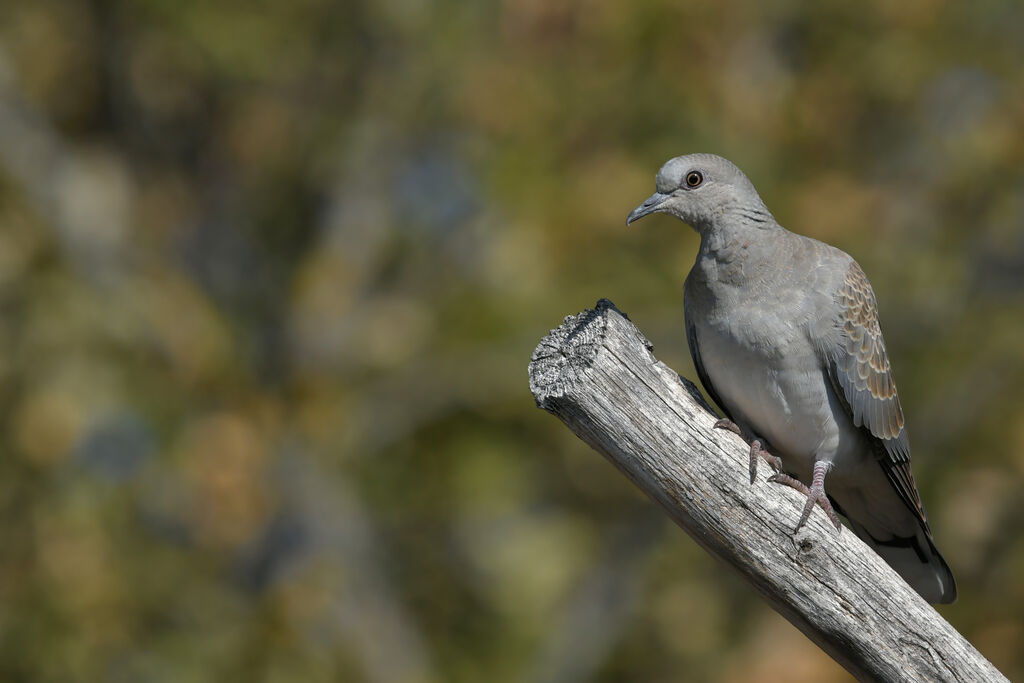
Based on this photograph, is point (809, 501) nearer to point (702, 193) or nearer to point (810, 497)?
point (810, 497)

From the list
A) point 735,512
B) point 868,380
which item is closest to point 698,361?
point 868,380

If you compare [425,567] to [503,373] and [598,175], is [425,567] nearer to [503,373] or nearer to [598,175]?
[503,373]

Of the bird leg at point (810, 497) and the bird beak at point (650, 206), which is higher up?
the bird beak at point (650, 206)

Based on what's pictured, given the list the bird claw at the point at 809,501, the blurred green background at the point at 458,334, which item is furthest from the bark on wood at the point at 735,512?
the blurred green background at the point at 458,334

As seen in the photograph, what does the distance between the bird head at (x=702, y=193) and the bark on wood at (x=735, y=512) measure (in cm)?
97

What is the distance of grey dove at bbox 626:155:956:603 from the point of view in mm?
3387

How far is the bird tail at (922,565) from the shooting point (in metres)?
3.55

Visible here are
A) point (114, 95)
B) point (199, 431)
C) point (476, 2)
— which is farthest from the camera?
point (114, 95)

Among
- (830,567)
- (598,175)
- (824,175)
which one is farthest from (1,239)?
(830,567)

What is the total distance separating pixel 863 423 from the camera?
11.5 feet

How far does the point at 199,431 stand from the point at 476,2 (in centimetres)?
306

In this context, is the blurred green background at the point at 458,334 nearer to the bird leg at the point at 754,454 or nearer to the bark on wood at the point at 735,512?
the bird leg at the point at 754,454

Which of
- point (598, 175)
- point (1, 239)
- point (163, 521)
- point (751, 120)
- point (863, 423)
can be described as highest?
point (751, 120)

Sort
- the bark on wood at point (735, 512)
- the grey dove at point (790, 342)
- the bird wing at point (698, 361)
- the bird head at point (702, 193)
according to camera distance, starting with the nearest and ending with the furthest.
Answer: the bark on wood at point (735, 512), the grey dove at point (790, 342), the bird head at point (702, 193), the bird wing at point (698, 361)
